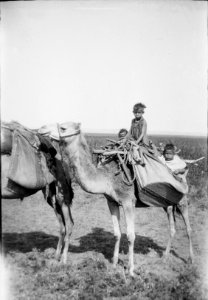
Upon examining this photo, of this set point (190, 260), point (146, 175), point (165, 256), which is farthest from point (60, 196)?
point (190, 260)

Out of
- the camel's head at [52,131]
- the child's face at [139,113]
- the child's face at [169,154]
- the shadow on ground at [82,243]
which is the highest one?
the child's face at [139,113]

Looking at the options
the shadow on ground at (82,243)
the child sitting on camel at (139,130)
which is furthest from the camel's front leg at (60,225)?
the child sitting on camel at (139,130)

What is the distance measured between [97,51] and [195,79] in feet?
5.07

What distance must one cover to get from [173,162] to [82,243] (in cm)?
248

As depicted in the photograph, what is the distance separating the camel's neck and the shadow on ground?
5.79 feet

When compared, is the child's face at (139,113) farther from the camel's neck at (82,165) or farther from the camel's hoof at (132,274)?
the camel's hoof at (132,274)

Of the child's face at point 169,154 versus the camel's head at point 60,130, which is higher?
the camel's head at point 60,130

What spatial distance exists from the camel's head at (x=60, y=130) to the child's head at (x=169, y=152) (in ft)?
5.85

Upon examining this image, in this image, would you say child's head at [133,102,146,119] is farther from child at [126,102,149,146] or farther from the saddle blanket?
the saddle blanket

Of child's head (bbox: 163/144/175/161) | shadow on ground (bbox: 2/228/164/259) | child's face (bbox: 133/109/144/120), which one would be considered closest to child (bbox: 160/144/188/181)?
child's head (bbox: 163/144/175/161)

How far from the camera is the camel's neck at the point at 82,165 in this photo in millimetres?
4945

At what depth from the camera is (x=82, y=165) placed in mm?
5004

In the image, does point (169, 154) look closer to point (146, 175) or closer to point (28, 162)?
point (146, 175)

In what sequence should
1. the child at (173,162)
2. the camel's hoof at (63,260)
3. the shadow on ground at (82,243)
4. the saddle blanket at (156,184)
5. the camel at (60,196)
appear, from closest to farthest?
1. the camel at (60,196)
2. the saddle blanket at (156,184)
3. the camel's hoof at (63,260)
4. the child at (173,162)
5. the shadow on ground at (82,243)
